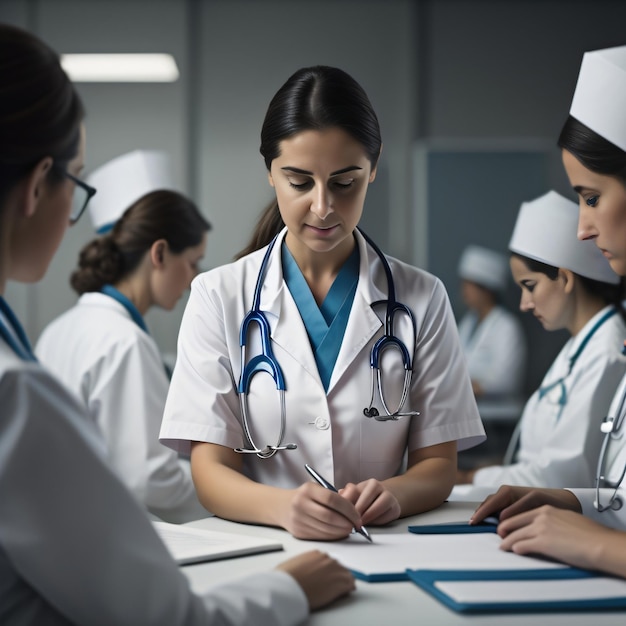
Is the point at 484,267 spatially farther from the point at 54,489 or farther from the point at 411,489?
the point at 54,489

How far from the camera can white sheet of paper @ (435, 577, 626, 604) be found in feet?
2.99

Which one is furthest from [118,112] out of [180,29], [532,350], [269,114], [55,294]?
[269,114]

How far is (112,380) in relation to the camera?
7.50ft

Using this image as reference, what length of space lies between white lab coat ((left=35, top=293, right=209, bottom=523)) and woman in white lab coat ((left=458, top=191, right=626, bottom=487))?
98 centimetres

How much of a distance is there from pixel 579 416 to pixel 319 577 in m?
1.49

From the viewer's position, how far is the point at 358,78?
17.8 feet

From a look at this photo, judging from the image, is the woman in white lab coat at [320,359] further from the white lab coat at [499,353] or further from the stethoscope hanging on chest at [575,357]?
the white lab coat at [499,353]

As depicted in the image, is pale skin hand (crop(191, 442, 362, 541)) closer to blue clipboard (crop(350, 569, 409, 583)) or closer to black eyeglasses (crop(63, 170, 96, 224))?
blue clipboard (crop(350, 569, 409, 583))

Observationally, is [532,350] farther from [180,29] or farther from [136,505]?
[136,505]

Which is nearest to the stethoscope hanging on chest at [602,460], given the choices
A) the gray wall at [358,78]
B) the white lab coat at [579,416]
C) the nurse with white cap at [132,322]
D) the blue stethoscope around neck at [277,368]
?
the blue stethoscope around neck at [277,368]

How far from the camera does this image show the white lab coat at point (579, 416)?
7.20 ft

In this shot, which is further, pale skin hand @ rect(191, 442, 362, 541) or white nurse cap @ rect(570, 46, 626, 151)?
white nurse cap @ rect(570, 46, 626, 151)

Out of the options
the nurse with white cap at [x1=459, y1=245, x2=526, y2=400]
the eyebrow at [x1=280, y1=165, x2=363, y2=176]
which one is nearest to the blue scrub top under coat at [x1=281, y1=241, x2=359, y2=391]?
the eyebrow at [x1=280, y1=165, x2=363, y2=176]

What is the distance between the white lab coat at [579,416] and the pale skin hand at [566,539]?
111cm
